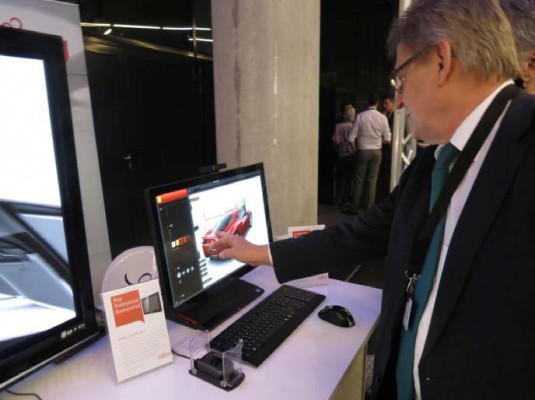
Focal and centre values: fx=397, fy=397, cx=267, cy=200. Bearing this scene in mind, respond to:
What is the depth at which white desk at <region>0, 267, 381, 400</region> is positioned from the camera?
91 centimetres

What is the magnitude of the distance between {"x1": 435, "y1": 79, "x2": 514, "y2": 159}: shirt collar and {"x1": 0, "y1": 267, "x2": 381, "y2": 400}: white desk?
1.98ft

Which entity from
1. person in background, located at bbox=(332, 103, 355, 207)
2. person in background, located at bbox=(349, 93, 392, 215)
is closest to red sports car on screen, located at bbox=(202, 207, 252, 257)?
person in background, located at bbox=(349, 93, 392, 215)

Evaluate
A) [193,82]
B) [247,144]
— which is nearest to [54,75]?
[247,144]

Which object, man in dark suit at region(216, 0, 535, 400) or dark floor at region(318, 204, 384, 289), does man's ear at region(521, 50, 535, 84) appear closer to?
man in dark suit at region(216, 0, 535, 400)

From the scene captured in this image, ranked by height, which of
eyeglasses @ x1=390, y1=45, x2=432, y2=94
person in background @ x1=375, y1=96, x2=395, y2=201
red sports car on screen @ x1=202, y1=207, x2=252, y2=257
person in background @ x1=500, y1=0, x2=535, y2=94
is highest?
person in background @ x1=500, y1=0, x2=535, y2=94

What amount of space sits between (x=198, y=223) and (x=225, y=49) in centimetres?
128

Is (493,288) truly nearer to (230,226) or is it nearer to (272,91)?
(230,226)

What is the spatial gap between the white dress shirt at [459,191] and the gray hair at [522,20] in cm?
29

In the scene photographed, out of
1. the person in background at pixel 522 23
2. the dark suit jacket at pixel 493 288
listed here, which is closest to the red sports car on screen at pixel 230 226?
the dark suit jacket at pixel 493 288

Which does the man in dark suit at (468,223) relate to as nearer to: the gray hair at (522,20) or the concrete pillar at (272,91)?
the gray hair at (522,20)

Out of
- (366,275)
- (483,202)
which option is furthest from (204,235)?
(366,275)

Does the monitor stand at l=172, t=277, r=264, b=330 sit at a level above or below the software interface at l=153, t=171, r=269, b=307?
below

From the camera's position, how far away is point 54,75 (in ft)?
2.86

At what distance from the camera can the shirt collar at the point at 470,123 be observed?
33.1 inches
